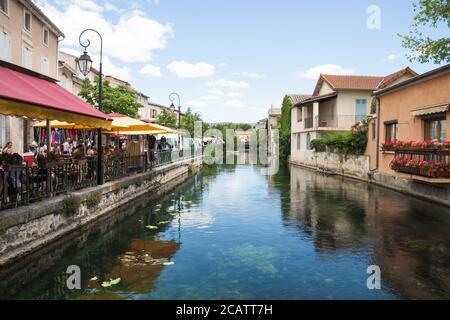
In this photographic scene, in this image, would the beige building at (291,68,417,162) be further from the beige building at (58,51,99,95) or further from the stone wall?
the beige building at (58,51,99,95)

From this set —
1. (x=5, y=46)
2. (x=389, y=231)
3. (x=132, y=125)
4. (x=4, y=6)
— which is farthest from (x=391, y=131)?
(x=4, y=6)

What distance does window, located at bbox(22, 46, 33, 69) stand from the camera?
72.1 feet

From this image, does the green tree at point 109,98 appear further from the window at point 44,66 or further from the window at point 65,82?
the window at point 44,66

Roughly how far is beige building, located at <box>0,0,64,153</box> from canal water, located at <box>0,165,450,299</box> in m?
10.3

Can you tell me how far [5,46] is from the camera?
64.5 feet

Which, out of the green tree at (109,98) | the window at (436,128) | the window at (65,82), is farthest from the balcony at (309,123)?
the window at (65,82)

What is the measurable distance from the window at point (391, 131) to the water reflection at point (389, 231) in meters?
3.72

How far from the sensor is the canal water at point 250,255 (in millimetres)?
6266

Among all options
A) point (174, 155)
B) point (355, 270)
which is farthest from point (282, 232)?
point (174, 155)

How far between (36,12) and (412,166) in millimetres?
21910

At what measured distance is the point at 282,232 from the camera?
10.3 meters

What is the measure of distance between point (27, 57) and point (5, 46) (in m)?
2.79
